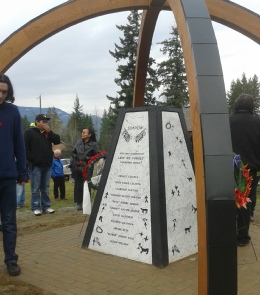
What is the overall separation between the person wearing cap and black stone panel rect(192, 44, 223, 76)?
498 centimetres

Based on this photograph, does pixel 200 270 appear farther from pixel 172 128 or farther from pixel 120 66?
pixel 120 66

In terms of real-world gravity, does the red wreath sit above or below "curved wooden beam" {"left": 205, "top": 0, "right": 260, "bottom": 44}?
below

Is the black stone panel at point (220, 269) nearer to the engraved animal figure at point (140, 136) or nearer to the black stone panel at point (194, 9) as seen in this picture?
the black stone panel at point (194, 9)

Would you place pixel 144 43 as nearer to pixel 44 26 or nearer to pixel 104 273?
pixel 44 26

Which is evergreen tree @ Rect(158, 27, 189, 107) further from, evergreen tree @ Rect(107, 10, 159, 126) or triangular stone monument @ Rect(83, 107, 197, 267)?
triangular stone monument @ Rect(83, 107, 197, 267)

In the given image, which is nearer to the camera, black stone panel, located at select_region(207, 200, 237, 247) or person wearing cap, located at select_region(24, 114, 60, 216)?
black stone panel, located at select_region(207, 200, 237, 247)

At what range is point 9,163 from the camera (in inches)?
178

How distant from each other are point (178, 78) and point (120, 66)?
365 inches

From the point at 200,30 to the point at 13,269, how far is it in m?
3.18

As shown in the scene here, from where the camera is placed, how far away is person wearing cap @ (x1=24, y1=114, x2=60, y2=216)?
797 cm

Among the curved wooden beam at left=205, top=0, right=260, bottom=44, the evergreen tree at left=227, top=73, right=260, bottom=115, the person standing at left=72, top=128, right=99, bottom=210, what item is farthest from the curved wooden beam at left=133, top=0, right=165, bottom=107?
the evergreen tree at left=227, top=73, right=260, bottom=115

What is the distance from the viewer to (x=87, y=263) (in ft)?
16.3

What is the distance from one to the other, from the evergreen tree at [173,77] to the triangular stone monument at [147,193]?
3603 cm

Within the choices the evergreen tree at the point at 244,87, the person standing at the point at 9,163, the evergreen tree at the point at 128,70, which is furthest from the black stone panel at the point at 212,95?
the evergreen tree at the point at 244,87
